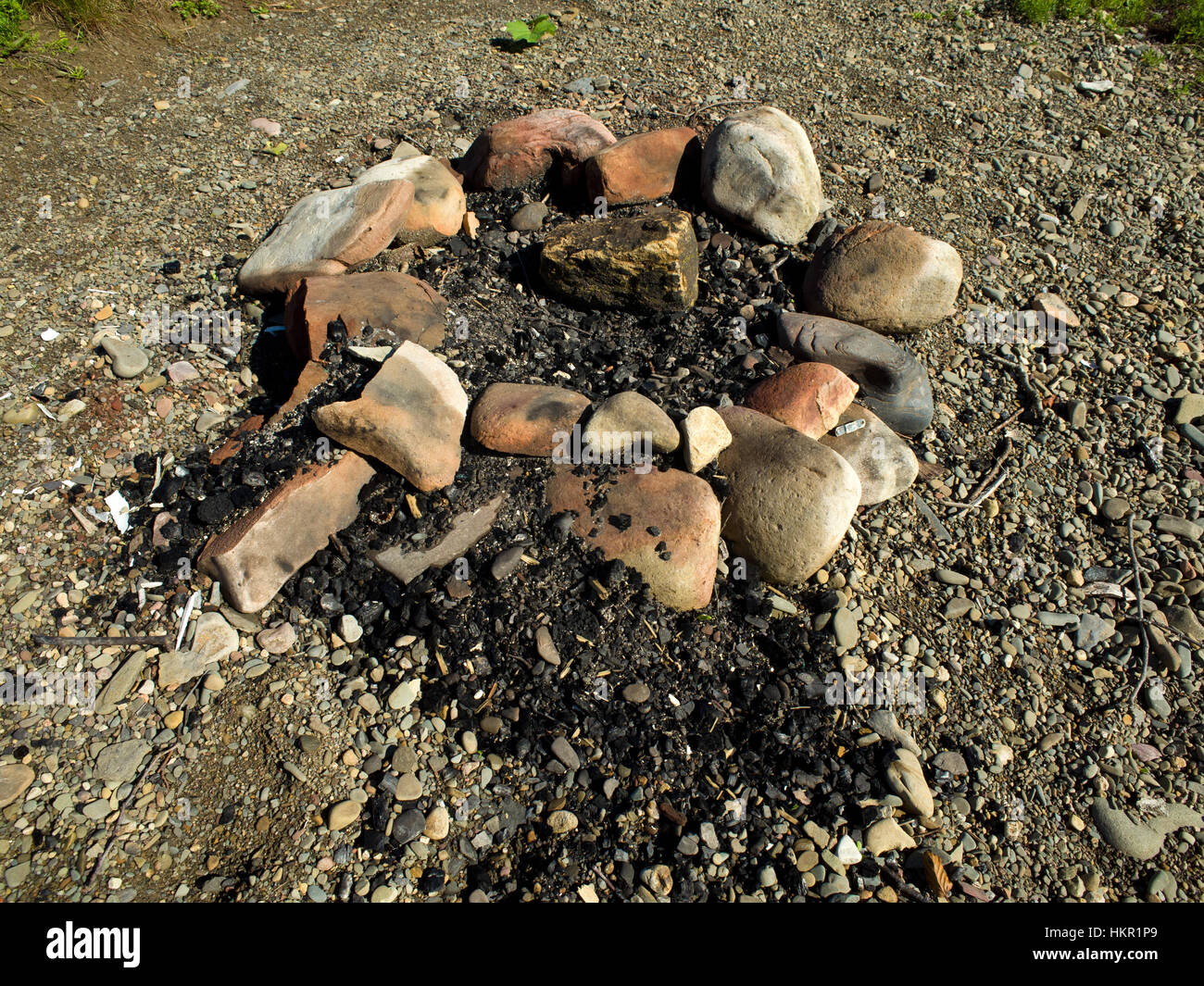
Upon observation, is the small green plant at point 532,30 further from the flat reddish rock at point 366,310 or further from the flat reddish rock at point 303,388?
the flat reddish rock at point 303,388

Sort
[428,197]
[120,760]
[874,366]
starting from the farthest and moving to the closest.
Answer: [428,197]
[874,366]
[120,760]

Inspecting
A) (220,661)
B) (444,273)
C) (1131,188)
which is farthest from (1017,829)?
(1131,188)

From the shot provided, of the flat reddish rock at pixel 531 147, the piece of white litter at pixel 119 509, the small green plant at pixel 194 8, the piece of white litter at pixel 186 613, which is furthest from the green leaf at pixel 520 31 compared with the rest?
the piece of white litter at pixel 186 613

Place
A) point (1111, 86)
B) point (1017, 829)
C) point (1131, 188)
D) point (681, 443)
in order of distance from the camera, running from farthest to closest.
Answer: point (1111, 86) < point (1131, 188) < point (681, 443) < point (1017, 829)

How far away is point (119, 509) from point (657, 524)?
2.18m

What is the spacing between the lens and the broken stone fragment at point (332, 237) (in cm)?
382

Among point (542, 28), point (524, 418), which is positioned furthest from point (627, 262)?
point (542, 28)

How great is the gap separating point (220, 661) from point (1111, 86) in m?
6.79

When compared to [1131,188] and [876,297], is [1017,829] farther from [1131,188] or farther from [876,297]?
[1131,188]

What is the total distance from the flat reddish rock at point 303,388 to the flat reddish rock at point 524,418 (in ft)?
2.28

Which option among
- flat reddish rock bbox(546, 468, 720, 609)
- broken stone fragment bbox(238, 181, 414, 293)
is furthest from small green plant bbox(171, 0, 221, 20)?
flat reddish rock bbox(546, 468, 720, 609)

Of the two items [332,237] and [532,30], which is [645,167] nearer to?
[332,237]

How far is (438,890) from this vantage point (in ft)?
7.72

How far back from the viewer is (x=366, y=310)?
3396mm
